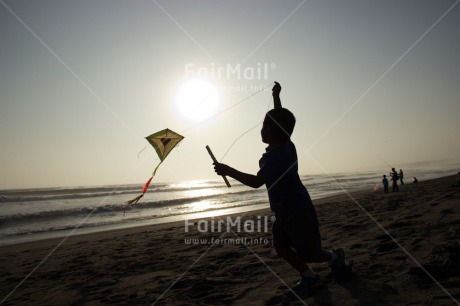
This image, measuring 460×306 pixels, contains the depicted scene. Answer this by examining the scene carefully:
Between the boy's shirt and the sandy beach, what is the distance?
35.1 inches

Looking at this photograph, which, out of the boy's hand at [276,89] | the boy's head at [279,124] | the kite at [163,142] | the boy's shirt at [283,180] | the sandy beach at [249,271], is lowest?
the sandy beach at [249,271]

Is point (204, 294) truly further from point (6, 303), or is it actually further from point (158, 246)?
point (158, 246)

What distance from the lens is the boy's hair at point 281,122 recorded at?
3141 millimetres

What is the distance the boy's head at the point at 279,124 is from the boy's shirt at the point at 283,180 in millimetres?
98

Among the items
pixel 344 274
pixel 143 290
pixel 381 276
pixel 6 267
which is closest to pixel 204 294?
pixel 143 290

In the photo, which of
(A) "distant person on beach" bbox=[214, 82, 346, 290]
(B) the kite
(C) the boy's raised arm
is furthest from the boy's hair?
(B) the kite

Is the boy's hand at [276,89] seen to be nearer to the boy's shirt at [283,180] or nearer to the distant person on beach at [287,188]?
the distant person on beach at [287,188]

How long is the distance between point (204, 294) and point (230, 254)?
1845 mm

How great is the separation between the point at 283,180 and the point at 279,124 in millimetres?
550

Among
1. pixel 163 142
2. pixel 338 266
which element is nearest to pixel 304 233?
pixel 338 266

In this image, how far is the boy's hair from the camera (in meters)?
3.14

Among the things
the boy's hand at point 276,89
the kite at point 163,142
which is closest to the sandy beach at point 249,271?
the kite at point 163,142

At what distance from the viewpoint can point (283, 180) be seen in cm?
312

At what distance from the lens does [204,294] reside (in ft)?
12.1
